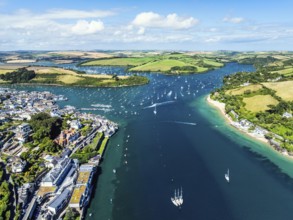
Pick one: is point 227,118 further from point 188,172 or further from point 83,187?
point 83,187

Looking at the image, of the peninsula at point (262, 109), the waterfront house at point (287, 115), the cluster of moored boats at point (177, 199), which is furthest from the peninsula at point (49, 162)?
the waterfront house at point (287, 115)

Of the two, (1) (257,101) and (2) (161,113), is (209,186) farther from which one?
(1) (257,101)

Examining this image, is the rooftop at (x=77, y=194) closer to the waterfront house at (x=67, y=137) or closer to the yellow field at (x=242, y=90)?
the waterfront house at (x=67, y=137)

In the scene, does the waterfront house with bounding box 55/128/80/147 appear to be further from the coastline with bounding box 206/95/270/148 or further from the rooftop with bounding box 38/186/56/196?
the coastline with bounding box 206/95/270/148

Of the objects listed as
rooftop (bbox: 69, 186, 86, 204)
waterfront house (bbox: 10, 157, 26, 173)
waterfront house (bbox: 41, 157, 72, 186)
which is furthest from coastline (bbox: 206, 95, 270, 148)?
waterfront house (bbox: 10, 157, 26, 173)

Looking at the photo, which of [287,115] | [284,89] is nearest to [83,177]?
[287,115]

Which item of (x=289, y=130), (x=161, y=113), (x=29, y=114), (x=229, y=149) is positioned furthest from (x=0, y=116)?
(x=289, y=130)
